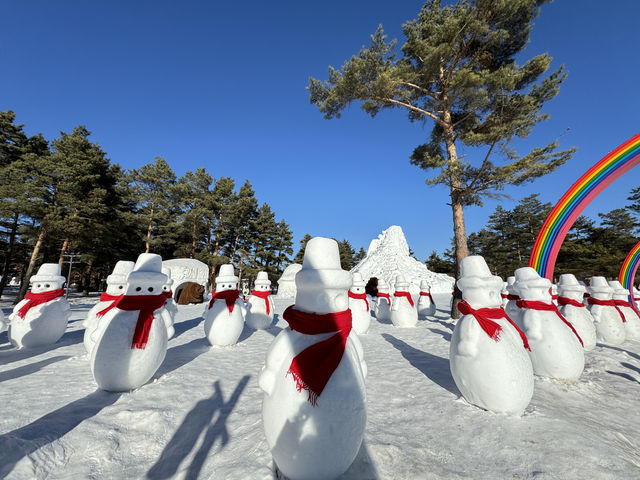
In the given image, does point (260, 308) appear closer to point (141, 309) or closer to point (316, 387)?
point (141, 309)

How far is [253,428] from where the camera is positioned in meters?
2.60

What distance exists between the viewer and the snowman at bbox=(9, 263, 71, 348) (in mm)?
5066

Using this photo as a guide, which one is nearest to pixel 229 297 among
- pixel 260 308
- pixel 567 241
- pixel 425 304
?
pixel 260 308


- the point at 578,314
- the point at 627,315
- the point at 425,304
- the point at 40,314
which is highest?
the point at 578,314

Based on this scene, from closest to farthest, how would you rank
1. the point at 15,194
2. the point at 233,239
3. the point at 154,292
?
the point at 154,292 → the point at 15,194 → the point at 233,239

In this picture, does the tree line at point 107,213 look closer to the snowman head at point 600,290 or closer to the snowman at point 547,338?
the snowman at point 547,338

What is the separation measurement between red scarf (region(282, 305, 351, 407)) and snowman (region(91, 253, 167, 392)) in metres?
2.36

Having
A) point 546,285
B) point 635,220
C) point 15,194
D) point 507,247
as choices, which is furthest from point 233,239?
point 635,220

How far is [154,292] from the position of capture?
366cm

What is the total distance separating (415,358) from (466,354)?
2278mm

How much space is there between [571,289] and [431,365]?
11.7 feet

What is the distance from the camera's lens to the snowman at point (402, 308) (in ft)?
26.8

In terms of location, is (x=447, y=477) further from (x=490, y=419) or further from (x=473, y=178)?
(x=473, y=178)

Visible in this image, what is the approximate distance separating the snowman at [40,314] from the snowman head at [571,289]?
9.98 metres
